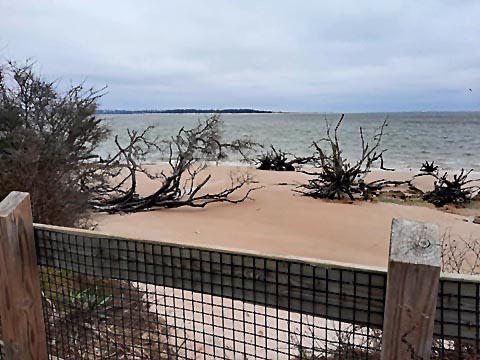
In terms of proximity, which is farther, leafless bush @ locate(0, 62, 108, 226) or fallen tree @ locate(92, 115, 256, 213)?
fallen tree @ locate(92, 115, 256, 213)

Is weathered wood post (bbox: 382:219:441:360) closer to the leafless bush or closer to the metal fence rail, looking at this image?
the metal fence rail

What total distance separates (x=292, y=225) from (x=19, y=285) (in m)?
7.86

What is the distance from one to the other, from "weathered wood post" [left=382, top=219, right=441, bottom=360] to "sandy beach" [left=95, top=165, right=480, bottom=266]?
526 cm

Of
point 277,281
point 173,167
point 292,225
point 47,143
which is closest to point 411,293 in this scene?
point 277,281

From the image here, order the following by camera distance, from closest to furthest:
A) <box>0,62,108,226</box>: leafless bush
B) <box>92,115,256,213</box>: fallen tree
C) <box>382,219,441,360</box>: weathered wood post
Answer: <box>382,219,441,360</box>: weathered wood post
<box>0,62,108,226</box>: leafless bush
<box>92,115,256,213</box>: fallen tree

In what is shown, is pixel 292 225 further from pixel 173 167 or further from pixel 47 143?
pixel 47 143

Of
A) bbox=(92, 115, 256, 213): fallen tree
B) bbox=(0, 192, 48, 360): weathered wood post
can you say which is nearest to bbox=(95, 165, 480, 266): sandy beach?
bbox=(92, 115, 256, 213): fallen tree

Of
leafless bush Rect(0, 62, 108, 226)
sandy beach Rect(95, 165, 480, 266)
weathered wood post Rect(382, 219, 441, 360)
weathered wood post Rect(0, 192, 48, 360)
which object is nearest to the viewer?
weathered wood post Rect(382, 219, 441, 360)

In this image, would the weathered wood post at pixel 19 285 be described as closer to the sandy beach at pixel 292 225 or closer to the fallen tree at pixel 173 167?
the sandy beach at pixel 292 225

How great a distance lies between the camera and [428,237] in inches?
49.0

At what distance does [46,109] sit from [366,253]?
591cm

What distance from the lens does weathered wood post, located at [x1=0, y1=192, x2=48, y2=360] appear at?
190 centimetres

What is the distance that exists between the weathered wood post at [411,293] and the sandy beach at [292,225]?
Result: 526 centimetres

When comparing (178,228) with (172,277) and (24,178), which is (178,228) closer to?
(24,178)
